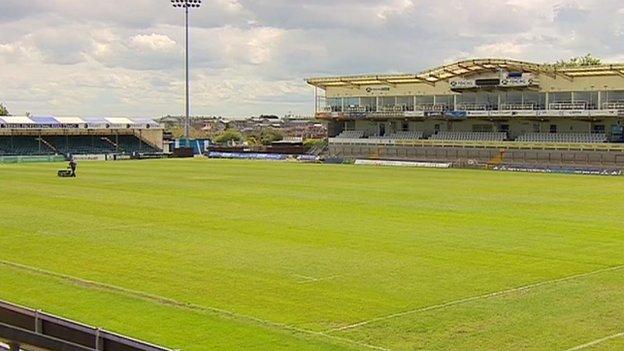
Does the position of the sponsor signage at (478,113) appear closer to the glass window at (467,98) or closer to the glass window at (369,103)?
the glass window at (467,98)

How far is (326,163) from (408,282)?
6847 centimetres

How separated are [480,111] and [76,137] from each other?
55244mm

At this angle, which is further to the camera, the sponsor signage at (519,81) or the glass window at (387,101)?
the glass window at (387,101)

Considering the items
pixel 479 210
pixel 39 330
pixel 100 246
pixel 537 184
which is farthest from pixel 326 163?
pixel 39 330

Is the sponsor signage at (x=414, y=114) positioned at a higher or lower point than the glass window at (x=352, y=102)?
lower

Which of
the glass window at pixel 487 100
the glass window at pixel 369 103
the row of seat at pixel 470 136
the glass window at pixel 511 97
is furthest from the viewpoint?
the glass window at pixel 369 103

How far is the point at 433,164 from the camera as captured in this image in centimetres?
8325

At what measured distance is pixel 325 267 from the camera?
24359 mm

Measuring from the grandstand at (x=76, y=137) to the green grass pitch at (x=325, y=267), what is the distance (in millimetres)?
66749

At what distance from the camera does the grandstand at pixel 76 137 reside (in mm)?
109812


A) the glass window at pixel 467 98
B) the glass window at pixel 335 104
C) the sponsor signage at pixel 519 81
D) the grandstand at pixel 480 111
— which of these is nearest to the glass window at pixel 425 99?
the grandstand at pixel 480 111

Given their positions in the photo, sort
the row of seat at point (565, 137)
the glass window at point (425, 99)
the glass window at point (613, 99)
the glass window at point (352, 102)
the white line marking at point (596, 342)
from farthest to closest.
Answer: the glass window at point (352, 102)
the glass window at point (425, 99)
the row of seat at point (565, 137)
the glass window at point (613, 99)
the white line marking at point (596, 342)

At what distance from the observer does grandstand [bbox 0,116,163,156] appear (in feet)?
360

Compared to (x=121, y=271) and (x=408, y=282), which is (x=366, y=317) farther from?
(x=121, y=271)
